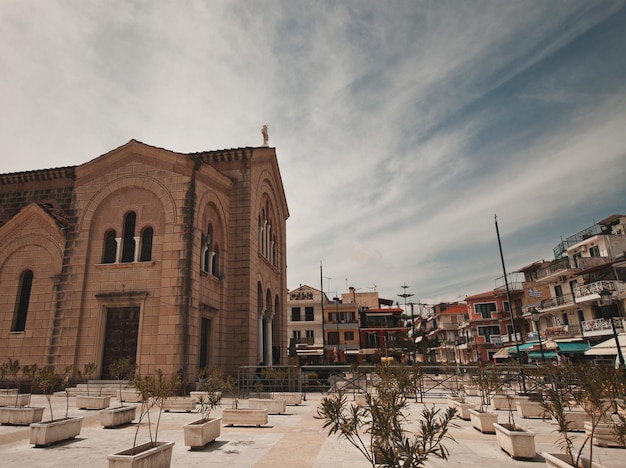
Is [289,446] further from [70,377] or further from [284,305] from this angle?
[284,305]

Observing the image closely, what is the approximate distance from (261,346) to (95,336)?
28.6ft

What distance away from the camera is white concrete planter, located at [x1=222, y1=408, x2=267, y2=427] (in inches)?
412

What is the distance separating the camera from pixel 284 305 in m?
28.5

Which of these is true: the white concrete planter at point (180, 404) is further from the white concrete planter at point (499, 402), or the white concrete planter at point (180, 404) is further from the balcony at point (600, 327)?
the balcony at point (600, 327)

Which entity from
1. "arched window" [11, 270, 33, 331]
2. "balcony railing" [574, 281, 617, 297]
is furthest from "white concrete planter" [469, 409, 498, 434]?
"balcony railing" [574, 281, 617, 297]

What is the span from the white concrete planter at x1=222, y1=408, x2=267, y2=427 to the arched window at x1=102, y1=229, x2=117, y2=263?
1091 cm

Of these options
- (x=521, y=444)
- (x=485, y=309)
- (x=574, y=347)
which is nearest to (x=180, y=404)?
(x=521, y=444)

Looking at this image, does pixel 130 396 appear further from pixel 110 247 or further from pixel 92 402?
pixel 110 247

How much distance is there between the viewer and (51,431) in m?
8.43

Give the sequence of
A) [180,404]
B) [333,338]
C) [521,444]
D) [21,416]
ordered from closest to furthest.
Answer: [521,444]
[21,416]
[180,404]
[333,338]

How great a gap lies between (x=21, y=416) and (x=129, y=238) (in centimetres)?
928

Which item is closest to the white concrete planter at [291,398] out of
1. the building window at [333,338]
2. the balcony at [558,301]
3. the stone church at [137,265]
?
the stone church at [137,265]

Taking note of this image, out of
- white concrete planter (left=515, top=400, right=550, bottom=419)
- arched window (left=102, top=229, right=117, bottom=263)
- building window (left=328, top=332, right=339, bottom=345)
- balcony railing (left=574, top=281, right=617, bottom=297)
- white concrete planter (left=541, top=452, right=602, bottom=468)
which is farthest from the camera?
building window (left=328, top=332, right=339, bottom=345)

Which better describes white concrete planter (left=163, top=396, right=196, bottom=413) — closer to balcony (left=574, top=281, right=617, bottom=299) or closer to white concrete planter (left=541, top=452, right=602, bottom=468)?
white concrete planter (left=541, top=452, right=602, bottom=468)
